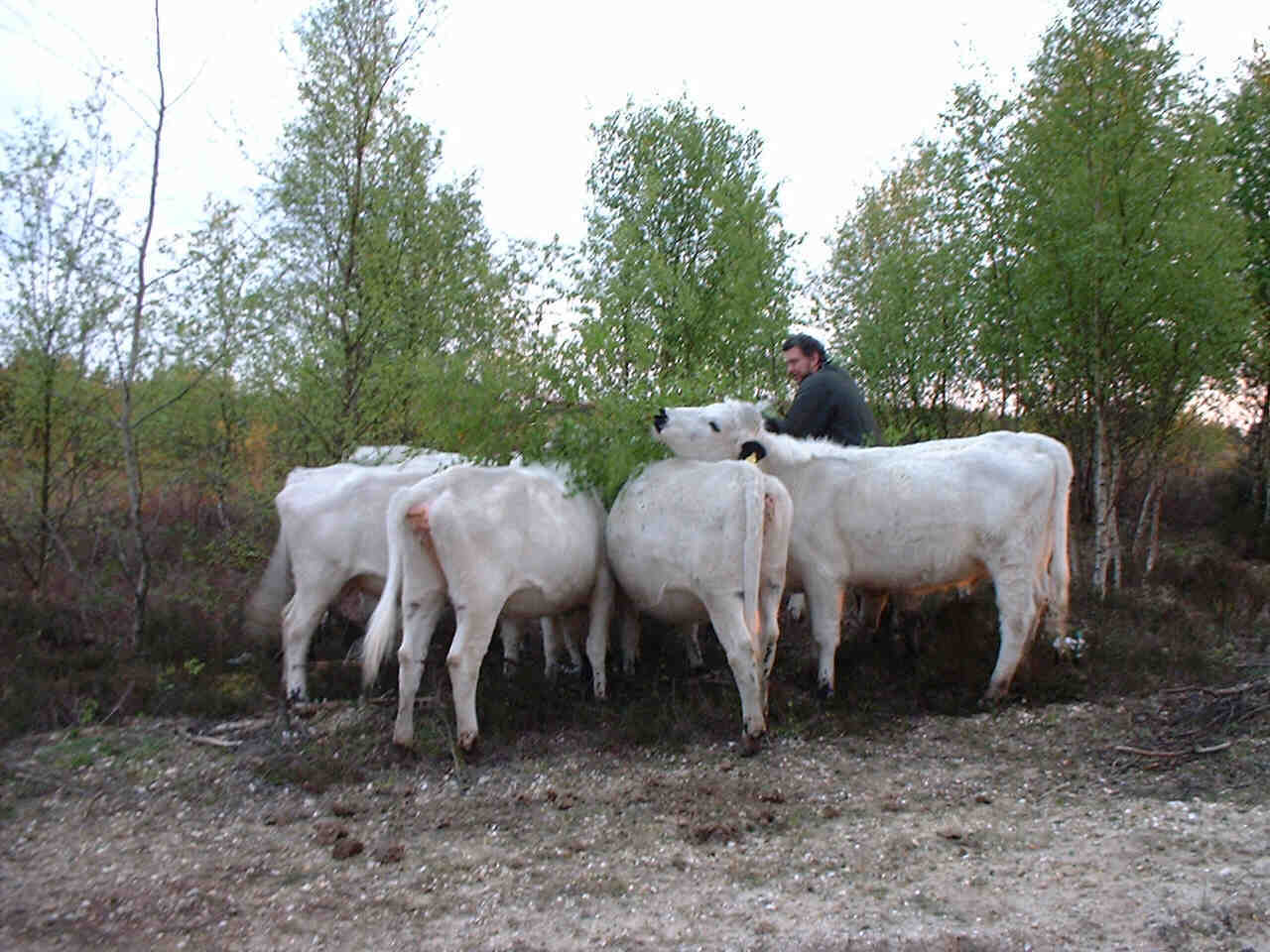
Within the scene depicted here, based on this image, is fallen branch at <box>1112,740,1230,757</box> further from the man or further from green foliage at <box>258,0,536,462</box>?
green foliage at <box>258,0,536,462</box>

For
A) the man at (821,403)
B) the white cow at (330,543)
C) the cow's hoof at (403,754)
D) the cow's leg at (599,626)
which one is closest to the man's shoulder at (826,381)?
the man at (821,403)

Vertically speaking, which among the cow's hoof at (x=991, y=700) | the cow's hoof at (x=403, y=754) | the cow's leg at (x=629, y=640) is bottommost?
the cow's hoof at (x=403, y=754)

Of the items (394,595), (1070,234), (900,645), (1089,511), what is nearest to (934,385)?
(1070,234)

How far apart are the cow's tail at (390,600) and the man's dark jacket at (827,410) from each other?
354 cm

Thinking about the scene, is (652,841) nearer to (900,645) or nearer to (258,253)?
(900,645)

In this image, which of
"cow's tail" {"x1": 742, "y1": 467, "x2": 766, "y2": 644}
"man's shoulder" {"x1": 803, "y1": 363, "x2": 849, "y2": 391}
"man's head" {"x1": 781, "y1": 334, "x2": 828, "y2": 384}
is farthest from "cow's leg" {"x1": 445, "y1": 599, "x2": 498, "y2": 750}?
"man's head" {"x1": 781, "y1": 334, "x2": 828, "y2": 384}

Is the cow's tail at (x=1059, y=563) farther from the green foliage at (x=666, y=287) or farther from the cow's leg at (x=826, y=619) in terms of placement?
the green foliage at (x=666, y=287)

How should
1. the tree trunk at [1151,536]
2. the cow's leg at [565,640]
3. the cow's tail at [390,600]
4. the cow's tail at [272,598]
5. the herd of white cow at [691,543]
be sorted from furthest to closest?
the tree trunk at [1151,536] < the cow's tail at [272,598] < the cow's leg at [565,640] < the herd of white cow at [691,543] < the cow's tail at [390,600]

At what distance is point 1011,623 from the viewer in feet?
26.5

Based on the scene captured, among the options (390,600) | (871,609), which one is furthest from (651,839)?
(871,609)

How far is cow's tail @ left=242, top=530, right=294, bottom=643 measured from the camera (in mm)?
9633

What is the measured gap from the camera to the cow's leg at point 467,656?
7129 mm

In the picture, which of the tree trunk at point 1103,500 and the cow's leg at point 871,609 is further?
the tree trunk at point 1103,500

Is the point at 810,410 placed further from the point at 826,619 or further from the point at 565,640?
the point at 565,640
